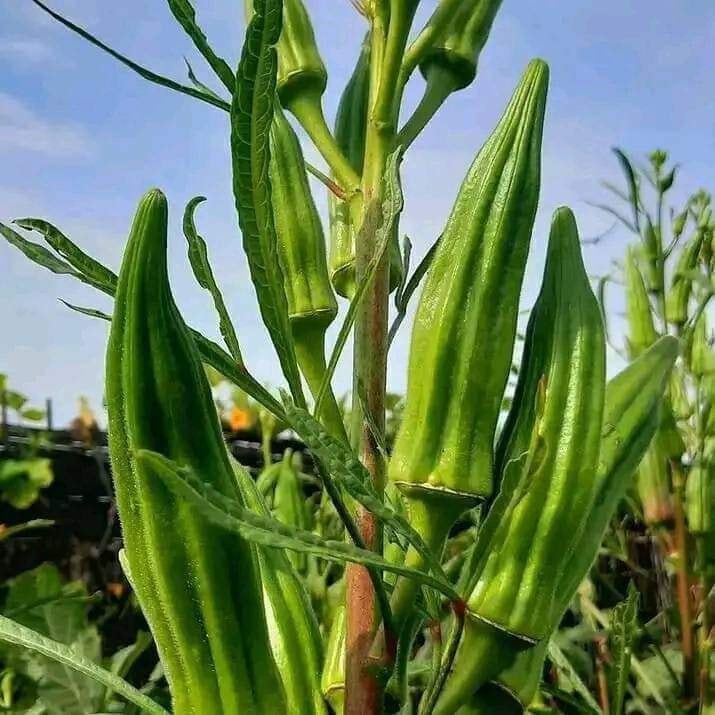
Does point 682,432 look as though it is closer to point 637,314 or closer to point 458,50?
point 637,314

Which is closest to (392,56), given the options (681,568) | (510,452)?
(510,452)

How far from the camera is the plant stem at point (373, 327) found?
0.57 meters

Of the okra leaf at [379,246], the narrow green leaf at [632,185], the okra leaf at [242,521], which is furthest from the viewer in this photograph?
the narrow green leaf at [632,185]

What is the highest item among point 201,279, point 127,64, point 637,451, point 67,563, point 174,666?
point 127,64

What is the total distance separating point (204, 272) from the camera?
1.88ft

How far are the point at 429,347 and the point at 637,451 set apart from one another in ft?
0.54

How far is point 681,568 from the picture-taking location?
1410 mm

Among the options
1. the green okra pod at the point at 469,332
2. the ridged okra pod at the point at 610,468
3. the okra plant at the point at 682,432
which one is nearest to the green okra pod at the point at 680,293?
the okra plant at the point at 682,432

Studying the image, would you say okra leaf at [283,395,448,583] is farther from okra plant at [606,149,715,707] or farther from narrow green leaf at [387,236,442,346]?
okra plant at [606,149,715,707]

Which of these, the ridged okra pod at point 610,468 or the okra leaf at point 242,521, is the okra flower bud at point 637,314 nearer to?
the ridged okra pod at point 610,468

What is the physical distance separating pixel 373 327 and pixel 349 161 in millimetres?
163

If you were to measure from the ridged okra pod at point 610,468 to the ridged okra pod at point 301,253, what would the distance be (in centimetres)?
21

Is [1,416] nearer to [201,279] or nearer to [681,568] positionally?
[681,568]

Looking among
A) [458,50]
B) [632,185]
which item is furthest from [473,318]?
[632,185]
